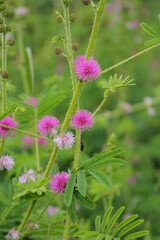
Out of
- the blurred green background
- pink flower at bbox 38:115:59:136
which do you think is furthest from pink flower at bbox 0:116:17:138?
the blurred green background

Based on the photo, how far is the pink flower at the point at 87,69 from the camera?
1.22 m

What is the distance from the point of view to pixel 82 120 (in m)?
Result: 1.25

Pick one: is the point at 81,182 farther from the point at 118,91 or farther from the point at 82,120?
the point at 118,91

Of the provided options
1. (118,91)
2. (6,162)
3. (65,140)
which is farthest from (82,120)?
(118,91)

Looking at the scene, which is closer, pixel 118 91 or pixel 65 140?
pixel 65 140

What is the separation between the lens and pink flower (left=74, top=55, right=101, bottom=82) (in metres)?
1.22

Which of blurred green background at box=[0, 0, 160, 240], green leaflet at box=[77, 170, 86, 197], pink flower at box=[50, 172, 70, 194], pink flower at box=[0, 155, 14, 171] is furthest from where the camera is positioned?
blurred green background at box=[0, 0, 160, 240]

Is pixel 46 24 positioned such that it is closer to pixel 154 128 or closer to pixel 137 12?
pixel 137 12

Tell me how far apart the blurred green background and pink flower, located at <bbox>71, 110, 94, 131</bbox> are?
115cm

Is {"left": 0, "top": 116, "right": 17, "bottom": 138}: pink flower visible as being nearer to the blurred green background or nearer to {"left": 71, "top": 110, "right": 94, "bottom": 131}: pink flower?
{"left": 71, "top": 110, "right": 94, "bottom": 131}: pink flower

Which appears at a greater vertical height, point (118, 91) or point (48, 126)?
point (118, 91)

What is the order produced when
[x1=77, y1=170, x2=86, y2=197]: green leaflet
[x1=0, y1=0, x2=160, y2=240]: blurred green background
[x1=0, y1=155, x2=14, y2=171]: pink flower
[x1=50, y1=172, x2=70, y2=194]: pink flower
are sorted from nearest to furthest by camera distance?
[x1=77, y1=170, x2=86, y2=197]: green leaflet
[x1=50, y1=172, x2=70, y2=194]: pink flower
[x1=0, y1=155, x2=14, y2=171]: pink flower
[x1=0, y1=0, x2=160, y2=240]: blurred green background

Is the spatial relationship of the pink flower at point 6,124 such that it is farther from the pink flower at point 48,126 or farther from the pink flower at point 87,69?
the pink flower at point 87,69

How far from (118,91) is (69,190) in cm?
323
